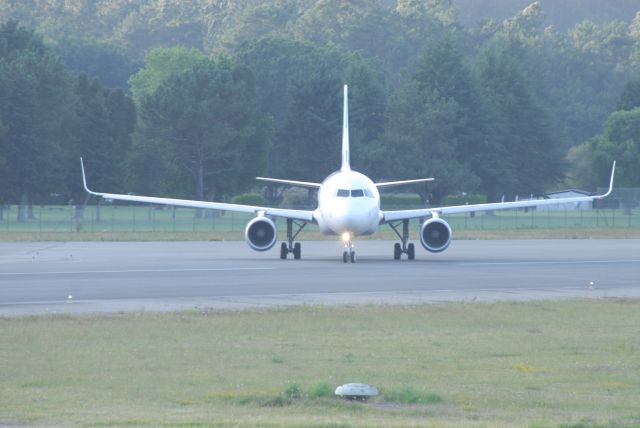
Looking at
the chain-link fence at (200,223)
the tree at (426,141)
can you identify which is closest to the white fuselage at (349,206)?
the chain-link fence at (200,223)

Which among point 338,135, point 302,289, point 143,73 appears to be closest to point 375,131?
point 338,135

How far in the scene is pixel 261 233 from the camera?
Result: 139 ft

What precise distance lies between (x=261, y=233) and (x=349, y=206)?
397 cm

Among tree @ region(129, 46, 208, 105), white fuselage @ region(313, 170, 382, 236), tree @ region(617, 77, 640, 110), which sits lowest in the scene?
white fuselage @ region(313, 170, 382, 236)

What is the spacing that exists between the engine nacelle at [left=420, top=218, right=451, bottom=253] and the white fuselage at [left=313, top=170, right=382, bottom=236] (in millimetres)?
1664

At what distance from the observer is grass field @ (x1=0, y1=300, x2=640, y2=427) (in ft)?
45.2

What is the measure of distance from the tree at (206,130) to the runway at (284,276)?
41.9 meters

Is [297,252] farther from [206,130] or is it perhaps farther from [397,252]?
[206,130]

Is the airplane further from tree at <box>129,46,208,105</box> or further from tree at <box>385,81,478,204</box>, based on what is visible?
tree at <box>129,46,208,105</box>

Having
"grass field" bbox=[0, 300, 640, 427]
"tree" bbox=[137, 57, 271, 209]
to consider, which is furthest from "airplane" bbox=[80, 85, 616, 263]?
"tree" bbox=[137, 57, 271, 209]

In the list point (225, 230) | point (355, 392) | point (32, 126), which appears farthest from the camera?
point (32, 126)

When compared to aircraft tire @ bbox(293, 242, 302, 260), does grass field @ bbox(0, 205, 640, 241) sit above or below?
above

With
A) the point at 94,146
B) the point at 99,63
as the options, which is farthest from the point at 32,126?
the point at 99,63

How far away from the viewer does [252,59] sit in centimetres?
12556
